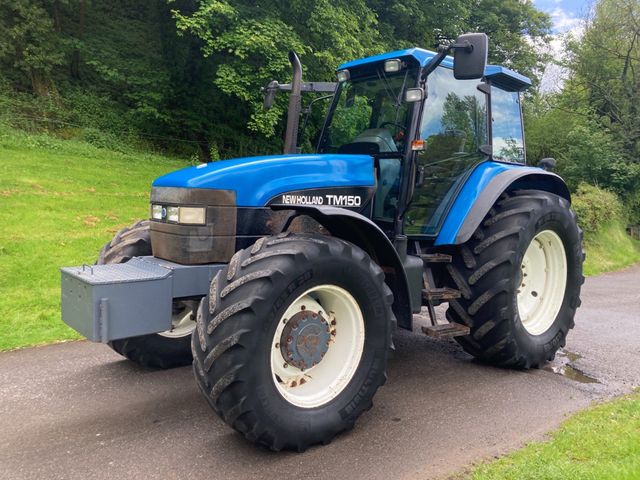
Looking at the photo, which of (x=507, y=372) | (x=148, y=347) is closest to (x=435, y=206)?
(x=507, y=372)

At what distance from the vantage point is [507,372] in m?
4.34

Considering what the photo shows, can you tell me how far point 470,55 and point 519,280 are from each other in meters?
1.79

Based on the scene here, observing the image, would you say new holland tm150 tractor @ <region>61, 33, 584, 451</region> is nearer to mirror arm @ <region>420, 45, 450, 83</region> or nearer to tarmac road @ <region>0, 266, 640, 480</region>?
mirror arm @ <region>420, 45, 450, 83</region>

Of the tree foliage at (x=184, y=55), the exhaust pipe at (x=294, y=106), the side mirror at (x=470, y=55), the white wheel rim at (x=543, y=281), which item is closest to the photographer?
the side mirror at (x=470, y=55)

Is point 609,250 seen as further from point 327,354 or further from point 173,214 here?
point 173,214

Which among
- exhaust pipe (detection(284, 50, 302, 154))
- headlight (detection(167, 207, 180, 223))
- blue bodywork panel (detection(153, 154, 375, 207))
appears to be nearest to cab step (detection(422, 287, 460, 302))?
blue bodywork panel (detection(153, 154, 375, 207))

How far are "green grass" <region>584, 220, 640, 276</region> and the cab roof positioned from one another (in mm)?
6789

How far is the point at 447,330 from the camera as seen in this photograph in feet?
13.0

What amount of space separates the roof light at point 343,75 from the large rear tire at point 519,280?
1.62 m

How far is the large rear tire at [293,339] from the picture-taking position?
2742 millimetres

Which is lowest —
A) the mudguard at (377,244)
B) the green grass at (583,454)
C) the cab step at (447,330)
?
the green grass at (583,454)

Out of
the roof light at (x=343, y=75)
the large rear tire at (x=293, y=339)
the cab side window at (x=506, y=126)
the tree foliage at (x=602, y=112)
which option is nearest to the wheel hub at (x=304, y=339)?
the large rear tire at (x=293, y=339)

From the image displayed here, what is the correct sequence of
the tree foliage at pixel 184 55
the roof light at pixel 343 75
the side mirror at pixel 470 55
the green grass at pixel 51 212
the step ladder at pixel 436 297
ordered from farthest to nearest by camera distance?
the tree foliage at pixel 184 55
the green grass at pixel 51 212
the roof light at pixel 343 75
the step ladder at pixel 436 297
the side mirror at pixel 470 55

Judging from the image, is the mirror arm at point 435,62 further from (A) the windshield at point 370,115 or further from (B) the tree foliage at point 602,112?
(B) the tree foliage at point 602,112
